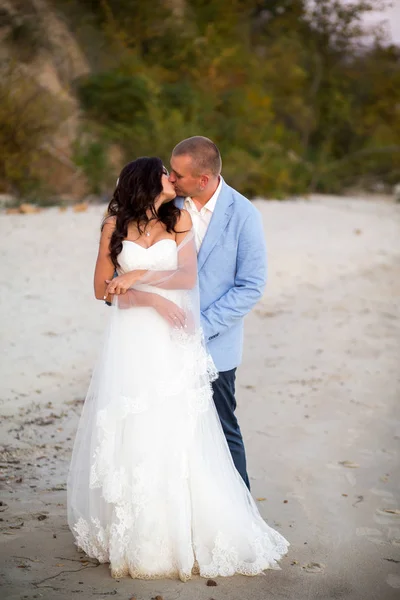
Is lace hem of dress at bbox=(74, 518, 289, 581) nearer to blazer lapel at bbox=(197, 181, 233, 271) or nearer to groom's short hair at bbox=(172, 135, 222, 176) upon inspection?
blazer lapel at bbox=(197, 181, 233, 271)

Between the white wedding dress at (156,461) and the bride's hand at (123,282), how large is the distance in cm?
5

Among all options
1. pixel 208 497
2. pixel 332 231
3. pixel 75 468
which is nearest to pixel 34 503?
pixel 75 468

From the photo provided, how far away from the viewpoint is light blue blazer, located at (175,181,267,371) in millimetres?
3875

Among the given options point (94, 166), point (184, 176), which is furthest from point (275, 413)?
point (94, 166)

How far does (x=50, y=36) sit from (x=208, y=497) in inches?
710

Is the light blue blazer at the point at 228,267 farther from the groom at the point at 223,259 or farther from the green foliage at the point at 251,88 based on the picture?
the green foliage at the point at 251,88

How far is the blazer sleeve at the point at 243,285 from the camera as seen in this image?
3844mm

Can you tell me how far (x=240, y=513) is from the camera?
3.71 m

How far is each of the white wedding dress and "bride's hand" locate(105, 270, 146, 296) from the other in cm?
5

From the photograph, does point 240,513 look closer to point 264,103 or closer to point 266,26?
point 264,103

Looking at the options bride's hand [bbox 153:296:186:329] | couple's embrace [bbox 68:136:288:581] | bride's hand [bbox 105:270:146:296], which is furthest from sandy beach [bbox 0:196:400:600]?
bride's hand [bbox 105:270:146:296]

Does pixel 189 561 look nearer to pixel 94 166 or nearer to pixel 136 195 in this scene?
pixel 136 195

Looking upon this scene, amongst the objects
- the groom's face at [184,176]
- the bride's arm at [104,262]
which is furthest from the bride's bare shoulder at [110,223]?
the groom's face at [184,176]

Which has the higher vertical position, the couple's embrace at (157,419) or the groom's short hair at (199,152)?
the groom's short hair at (199,152)
